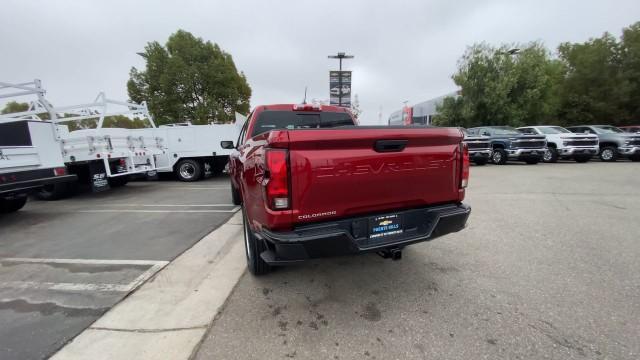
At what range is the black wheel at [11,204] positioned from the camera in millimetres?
6590

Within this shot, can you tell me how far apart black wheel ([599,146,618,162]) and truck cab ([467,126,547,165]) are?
3199mm

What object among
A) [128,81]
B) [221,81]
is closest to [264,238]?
[221,81]

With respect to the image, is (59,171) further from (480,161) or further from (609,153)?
(609,153)

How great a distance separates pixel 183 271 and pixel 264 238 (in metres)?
1.85

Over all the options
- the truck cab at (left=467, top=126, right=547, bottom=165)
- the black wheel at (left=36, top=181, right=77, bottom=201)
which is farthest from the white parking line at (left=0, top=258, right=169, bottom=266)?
the truck cab at (left=467, top=126, right=547, bottom=165)

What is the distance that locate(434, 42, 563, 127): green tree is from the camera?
19375 mm

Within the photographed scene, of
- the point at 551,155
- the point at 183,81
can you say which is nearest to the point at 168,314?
the point at 551,155

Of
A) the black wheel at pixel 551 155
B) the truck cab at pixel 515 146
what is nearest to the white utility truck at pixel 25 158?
the truck cab at pixel 515 146

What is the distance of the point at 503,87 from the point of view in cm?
1898

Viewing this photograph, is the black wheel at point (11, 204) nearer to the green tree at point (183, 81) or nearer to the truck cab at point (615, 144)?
the green tree at point (183, 81)

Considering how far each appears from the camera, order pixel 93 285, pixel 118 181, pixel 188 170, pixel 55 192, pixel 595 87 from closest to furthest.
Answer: pixel 93 285 < pixel 55 192 < pixel 118 181 < pixel 188 170 < pixel 595 87

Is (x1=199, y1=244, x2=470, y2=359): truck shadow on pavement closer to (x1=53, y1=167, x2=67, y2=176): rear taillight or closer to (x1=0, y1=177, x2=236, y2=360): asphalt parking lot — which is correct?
(x1=0, y1=177, x2=236, y2=360): asphalt parking lot

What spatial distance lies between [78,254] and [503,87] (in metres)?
22.9

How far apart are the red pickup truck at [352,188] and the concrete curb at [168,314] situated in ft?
3.05
